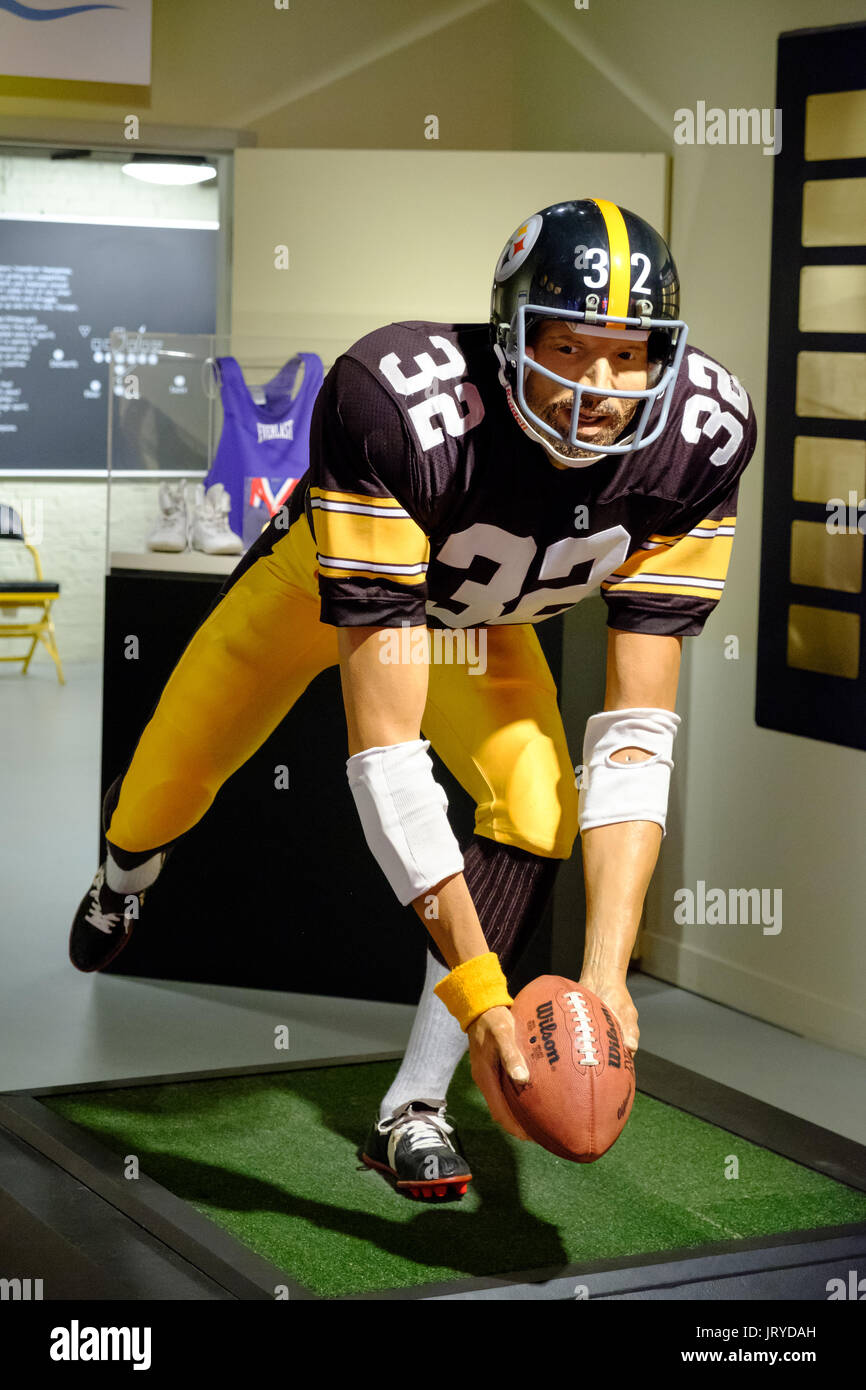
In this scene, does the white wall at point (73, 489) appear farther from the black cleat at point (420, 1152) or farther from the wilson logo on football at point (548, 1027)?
the wilson logo on football at point (548, 1027)

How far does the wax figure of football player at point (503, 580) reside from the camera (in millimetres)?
2125

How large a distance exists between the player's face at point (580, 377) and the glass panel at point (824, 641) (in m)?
1.71

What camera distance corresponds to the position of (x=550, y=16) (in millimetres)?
4707

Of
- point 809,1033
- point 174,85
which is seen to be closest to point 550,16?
point 174,85

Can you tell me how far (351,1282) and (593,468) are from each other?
1202mm

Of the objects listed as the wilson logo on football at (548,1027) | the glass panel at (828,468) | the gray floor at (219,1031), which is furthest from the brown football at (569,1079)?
the glass panel at (828,468)

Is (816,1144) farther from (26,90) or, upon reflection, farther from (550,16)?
(26,90)

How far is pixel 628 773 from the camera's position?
2.35 m

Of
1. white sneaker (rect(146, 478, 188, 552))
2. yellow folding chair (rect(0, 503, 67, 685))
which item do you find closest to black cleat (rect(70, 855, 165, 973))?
white sneaker (rect(146, 478, 188, 552))

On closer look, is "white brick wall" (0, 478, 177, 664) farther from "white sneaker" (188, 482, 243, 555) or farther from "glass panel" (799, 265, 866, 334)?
"glass panel" (799, 265, 866, 334)

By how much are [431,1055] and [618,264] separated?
A: 56.1 inches

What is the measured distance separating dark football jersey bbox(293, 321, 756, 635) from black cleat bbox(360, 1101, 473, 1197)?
90 cm

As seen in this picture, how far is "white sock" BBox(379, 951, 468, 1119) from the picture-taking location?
2.86 meters
